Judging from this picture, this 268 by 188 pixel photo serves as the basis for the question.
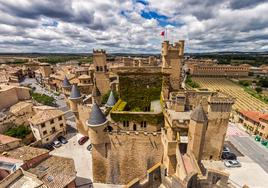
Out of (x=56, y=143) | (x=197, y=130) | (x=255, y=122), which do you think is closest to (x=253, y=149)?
(x=255, y=122)

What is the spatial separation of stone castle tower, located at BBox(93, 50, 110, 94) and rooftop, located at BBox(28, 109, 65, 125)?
19.1 meters

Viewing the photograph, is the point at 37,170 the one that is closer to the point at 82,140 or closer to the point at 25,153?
the point at 25,153

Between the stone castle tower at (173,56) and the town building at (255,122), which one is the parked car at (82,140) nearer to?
the stone castle tower at (173,56)

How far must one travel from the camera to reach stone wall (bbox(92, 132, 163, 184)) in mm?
19109

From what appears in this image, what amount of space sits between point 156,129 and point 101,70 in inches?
1289

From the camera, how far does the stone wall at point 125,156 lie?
62.7 feet

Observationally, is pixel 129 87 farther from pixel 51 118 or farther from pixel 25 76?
pixel 25 76

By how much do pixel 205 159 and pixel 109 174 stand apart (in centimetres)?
1672

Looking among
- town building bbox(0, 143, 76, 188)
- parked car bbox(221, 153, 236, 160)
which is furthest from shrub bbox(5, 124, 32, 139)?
parked car bbox(221, 153, 236, 160)

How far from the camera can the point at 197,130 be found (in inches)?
567

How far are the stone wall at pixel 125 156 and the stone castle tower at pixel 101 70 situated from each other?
3029 centimetres

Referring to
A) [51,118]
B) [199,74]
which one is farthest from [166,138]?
[199,74]

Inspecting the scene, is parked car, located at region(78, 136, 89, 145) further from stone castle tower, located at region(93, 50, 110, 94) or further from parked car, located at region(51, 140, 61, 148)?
stone castle tower, located at region(93, 50, 110, 94)

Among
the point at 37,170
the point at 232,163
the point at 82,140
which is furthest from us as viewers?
the point at 82,140
